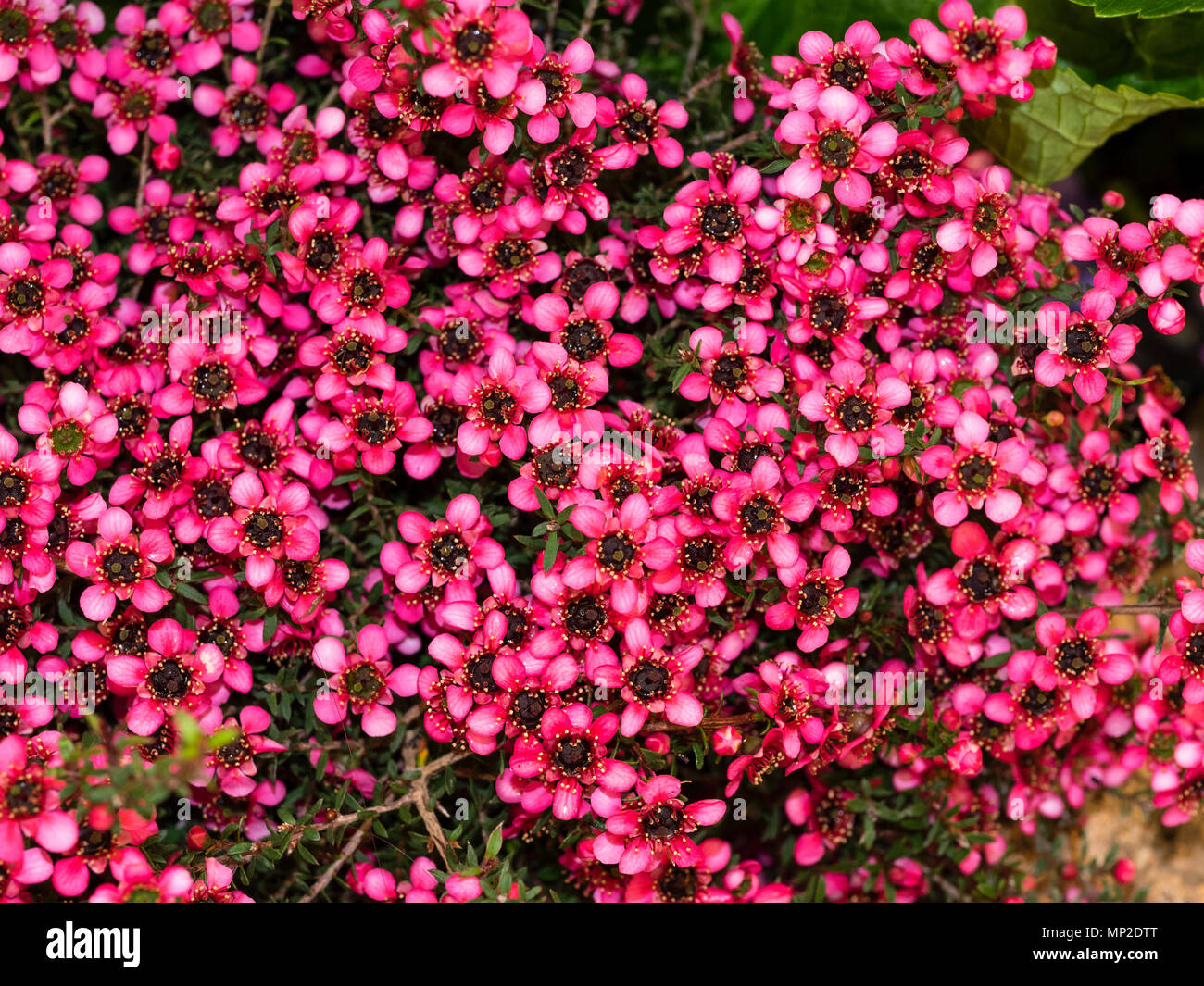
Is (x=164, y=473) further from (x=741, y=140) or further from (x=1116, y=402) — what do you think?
(x=1116, y=402)

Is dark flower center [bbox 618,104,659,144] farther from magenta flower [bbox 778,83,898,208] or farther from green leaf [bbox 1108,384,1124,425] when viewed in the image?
green leaf [bbox 1108,384,1124,425]

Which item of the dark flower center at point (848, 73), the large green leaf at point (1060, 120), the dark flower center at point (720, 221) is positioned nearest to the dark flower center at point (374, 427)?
the dark flower center at point (720, 221)

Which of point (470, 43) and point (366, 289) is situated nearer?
point (470, 43)

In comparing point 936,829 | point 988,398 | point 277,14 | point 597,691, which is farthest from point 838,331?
point 277,14

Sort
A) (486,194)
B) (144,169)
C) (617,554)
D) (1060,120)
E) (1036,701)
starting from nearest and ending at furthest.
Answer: (617,554) → (486,194) → (1036,701) → (144,169) → (1060,120)

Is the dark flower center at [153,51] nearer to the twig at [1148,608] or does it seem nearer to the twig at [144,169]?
the twig at [144,169]

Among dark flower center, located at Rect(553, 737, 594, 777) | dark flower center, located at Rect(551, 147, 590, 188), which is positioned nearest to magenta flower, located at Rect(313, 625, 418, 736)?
dark flower center, located at Rect(553, 737, 594, 777)

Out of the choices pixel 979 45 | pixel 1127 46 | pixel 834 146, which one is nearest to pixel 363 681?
pixel 834 146

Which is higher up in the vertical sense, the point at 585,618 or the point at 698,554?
the point at 698,554
